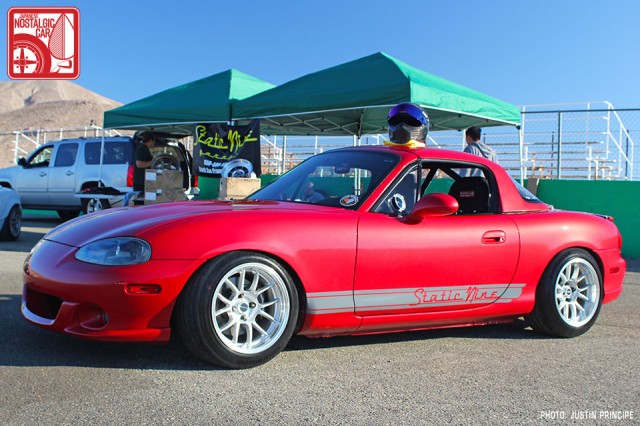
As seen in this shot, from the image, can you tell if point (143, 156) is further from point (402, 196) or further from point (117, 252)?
point (117, 252)

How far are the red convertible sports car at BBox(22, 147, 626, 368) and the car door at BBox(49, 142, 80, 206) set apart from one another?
10616 millimetres

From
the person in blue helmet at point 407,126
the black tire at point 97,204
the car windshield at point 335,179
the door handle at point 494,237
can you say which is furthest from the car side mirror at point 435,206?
the black tire at point 97,204

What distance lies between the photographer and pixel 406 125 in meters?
4.80

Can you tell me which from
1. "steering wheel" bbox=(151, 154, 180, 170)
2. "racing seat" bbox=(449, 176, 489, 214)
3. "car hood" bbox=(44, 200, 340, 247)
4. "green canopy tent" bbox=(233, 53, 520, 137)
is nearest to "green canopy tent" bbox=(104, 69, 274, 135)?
"green canopy tent" bbox=(233, 53, 520, 137)

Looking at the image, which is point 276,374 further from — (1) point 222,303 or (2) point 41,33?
(2) point 41,33

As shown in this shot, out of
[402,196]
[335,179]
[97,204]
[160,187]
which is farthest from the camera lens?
[97,204]

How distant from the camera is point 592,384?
3.26 m

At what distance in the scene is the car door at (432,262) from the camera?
3.59 meters

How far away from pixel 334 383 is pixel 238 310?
644 millimetres

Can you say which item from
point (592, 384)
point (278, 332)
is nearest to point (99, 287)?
point (278, 332)

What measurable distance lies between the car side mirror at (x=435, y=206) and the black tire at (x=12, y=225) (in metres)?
7.80

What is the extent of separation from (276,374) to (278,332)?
235 mm

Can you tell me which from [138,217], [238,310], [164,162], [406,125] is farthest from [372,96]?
[238,310]

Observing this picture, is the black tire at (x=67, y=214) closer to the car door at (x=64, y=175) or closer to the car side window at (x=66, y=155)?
the car door at (x=64, y=175)
